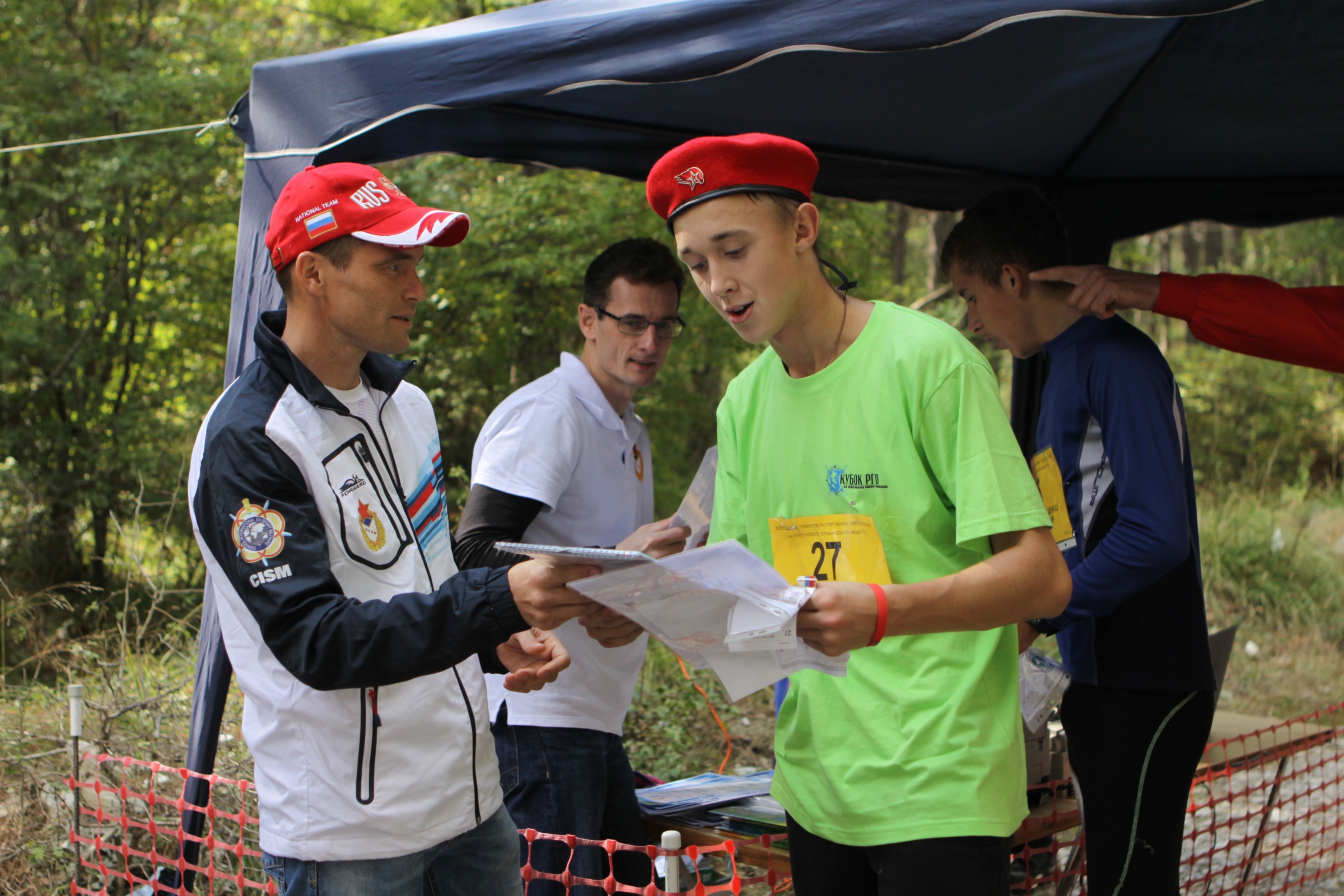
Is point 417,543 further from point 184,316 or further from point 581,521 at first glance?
point 184,316

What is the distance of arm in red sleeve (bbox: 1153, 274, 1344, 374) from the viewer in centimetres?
279

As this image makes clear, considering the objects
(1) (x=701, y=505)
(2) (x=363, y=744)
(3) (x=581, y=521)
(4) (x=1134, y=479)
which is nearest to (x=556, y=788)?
(3) (x=581, y=521)

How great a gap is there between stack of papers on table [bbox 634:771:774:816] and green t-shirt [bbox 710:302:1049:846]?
40.8 inches

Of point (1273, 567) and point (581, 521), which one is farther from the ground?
point (581, 521)

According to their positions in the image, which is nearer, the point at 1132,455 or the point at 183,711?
the point at 1132,455

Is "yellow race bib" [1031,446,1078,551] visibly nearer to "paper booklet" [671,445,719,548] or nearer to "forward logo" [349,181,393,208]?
Result: "paper booklet" [671,445,719,548]

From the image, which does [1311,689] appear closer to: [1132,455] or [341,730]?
[1132,455]

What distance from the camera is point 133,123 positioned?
9.09 metres

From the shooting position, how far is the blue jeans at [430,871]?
1780mm

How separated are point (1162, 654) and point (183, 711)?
3768 mm

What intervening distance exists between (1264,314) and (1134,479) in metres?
0.81

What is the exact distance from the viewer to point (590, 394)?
2.82m

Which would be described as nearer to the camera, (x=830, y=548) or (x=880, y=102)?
(x=830, y=548)

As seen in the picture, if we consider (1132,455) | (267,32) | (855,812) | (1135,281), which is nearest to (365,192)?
(855,812)
